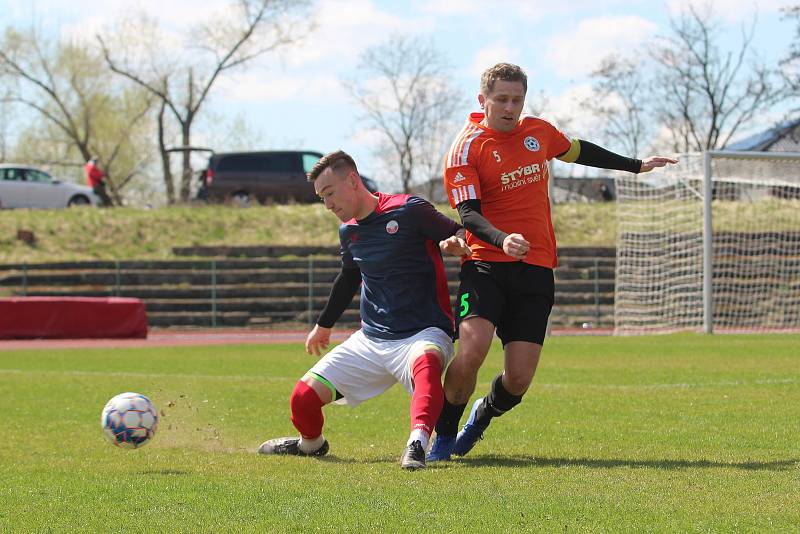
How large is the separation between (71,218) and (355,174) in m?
29.5

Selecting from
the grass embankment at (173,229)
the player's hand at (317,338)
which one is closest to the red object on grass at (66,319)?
the grass embankment at (173,229)

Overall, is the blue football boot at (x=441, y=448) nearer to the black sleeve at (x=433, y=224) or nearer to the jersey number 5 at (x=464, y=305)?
the jersey number 5 at (x=464, y=305)

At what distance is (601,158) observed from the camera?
7.27 metres

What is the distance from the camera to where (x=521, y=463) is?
6512 mm

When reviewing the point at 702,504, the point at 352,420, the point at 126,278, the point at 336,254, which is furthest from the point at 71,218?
the point at 702,504

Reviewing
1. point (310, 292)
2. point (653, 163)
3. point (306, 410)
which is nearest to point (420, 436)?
point (306, 410)

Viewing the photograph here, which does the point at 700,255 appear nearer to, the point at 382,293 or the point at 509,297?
the point at 509,297

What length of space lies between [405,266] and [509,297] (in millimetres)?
632

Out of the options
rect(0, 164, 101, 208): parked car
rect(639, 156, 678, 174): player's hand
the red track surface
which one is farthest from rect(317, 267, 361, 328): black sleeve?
rect(0, 164, 101, 208): parked car

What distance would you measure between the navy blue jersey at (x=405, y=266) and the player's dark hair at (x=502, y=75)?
2.58ft

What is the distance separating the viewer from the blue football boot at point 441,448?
688 cm

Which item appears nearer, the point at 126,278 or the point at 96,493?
the point at 96,493

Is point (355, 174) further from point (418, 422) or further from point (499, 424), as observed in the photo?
point (499, 424)

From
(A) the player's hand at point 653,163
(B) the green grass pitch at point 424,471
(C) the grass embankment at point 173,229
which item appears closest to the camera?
(B) the green grass pitch at point 424,471
